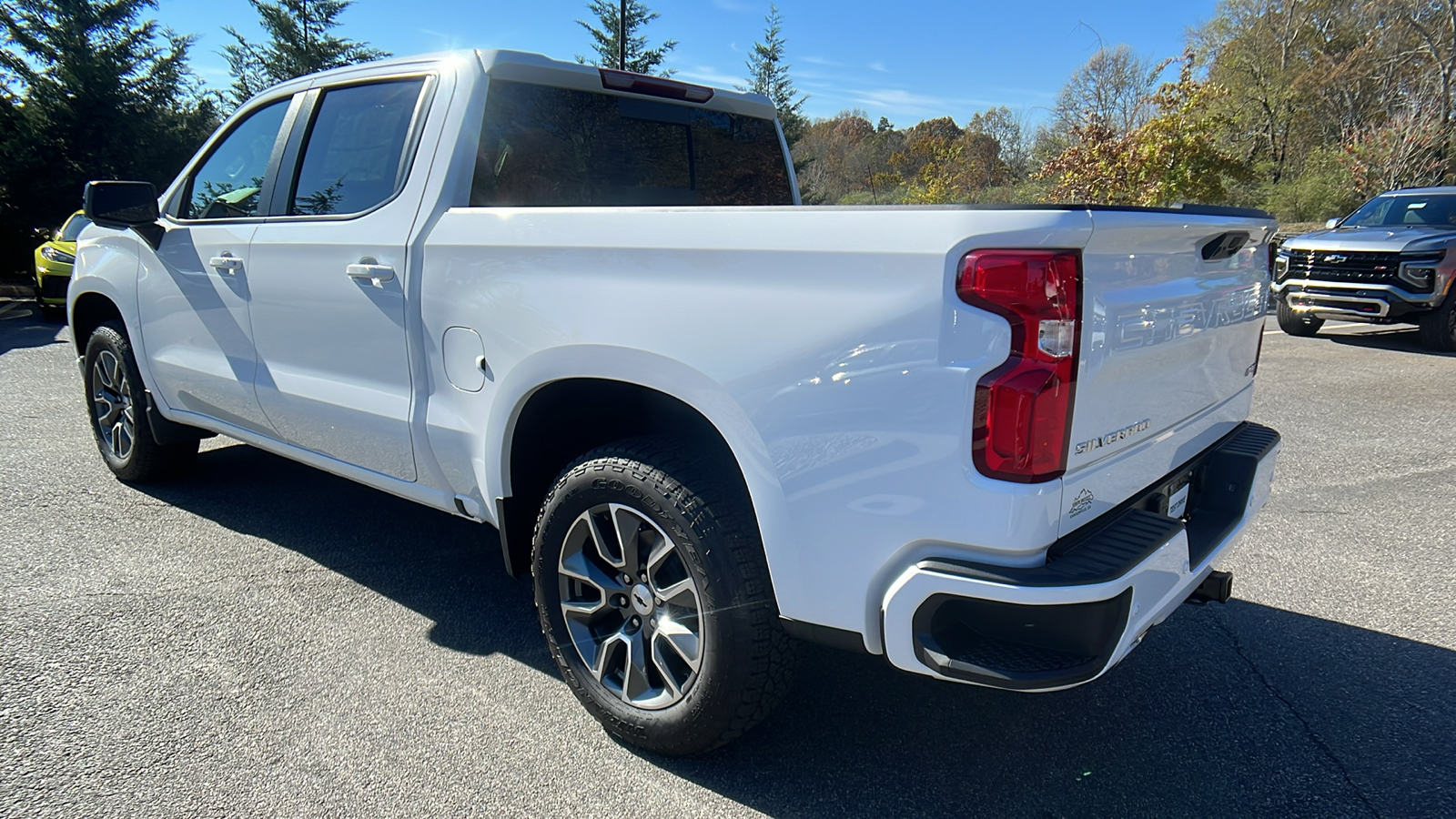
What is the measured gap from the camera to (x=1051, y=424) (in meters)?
1.84

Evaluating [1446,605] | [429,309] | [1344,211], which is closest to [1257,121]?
[1344,211]

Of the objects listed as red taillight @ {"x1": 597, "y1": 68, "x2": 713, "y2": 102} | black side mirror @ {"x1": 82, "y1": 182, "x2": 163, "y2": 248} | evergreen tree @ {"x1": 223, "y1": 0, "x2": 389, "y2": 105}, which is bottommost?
black side mirror @ {"x1": 82, "y1": 182, "x2": 163, "y2": 248}

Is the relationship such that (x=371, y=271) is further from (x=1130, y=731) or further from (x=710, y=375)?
(x=1130, y=731)

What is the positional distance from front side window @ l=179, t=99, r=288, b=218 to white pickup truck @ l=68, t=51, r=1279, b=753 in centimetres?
2

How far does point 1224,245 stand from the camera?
2438 mm

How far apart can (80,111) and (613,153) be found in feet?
62.5

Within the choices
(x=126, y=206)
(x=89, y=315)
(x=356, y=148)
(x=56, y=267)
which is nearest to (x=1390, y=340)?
(x=356, y=148)

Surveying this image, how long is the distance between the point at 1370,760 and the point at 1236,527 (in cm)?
72

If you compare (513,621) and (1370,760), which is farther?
(513,621)

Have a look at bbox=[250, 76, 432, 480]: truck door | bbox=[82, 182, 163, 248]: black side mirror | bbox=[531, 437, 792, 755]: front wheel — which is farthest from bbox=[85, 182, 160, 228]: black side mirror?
bbox=[531, 437, 792, 755]: front wheel

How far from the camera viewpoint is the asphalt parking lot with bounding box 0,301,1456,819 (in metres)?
2.38

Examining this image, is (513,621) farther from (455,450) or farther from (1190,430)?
(1190,430)

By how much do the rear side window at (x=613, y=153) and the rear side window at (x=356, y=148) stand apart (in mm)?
322

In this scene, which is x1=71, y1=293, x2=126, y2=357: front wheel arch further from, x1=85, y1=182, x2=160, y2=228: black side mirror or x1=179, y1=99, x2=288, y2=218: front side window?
x1=179, y1=99, x2=288, y2=218: front side window
